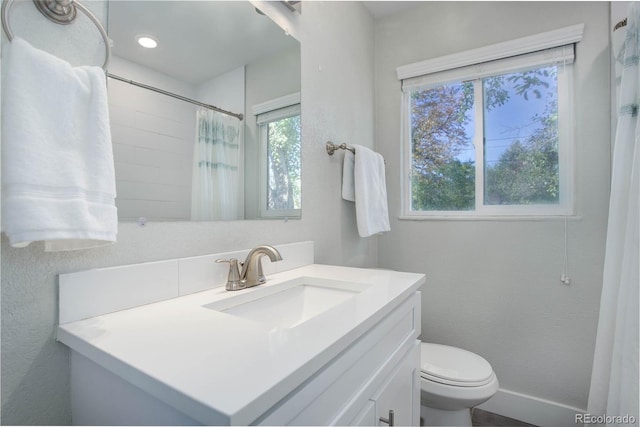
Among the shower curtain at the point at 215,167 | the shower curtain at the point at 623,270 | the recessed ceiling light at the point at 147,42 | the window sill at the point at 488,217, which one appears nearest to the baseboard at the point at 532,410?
the shower curtain at the point at 623,270

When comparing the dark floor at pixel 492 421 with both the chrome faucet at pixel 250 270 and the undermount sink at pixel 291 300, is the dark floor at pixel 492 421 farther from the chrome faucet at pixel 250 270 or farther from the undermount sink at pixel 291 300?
the chrome faucet at pixel 250 270

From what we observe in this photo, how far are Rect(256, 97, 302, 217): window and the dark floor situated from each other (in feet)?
4.93

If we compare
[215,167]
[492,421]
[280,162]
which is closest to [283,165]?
[280,162]

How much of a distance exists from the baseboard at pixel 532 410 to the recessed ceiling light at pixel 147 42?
223 centimetres

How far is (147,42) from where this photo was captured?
2.70ft

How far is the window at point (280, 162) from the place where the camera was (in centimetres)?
118

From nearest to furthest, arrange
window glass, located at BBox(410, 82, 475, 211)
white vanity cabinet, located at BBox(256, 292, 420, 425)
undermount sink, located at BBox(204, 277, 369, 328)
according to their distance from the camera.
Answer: white vanity cabinet, located at BBox(256, 292, 420, 425)
undermount sink, located at BBox(204, 277, 369, 328)
window glass, located at BBox(410, 82, 475, 211)

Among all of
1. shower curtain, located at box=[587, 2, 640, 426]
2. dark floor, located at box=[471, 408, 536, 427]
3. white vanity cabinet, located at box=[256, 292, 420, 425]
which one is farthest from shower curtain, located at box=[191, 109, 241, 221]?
dark floor, located at box=[471, 408, 536, 427]

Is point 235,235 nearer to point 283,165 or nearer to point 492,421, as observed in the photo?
point 283,165

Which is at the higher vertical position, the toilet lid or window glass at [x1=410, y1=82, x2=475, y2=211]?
window glass at [x1=410, y1=82, x2=475, y2=211]

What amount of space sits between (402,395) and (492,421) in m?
1.16

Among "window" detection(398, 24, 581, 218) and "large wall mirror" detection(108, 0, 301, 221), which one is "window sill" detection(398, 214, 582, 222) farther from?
"large wall mirror" detection(108, 0, 301, 221)

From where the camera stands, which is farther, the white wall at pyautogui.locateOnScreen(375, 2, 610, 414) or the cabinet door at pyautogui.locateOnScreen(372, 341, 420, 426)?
the white wall at pyautogui.locateOnScreen(375, 2, 610, 414)

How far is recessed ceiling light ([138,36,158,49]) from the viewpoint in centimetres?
81
